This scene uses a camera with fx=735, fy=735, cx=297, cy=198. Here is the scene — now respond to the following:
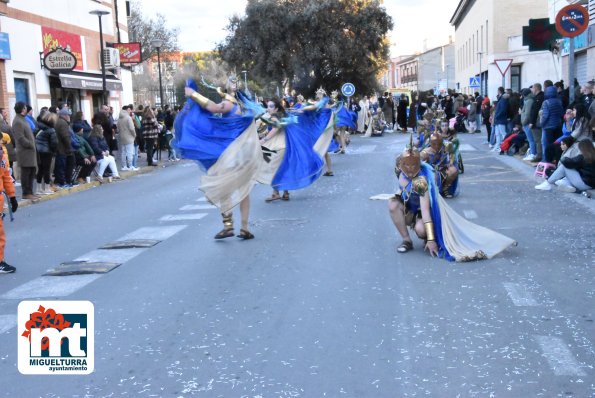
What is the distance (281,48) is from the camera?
4338cm

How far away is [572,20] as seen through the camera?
1333 centimetres

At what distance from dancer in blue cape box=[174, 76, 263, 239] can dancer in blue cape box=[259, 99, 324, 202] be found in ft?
8.00

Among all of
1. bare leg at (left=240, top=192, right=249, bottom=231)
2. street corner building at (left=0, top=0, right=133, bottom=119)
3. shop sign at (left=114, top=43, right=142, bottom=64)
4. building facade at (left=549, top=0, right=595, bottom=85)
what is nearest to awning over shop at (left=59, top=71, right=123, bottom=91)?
street corner building at (left=0, top=0, right=133, bottom=119)

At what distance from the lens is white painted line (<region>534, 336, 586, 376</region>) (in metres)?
4.32

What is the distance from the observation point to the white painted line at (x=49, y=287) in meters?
6.55

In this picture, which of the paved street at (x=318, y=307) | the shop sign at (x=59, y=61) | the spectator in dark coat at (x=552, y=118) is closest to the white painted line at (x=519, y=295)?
the paved street at (x=318, y=307)

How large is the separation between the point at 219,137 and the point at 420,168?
2.54m

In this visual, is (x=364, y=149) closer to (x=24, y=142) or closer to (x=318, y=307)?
(x=24, y=142)

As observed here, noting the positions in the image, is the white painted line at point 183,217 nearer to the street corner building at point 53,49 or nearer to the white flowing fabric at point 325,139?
the white flowing fabric at point 325,139

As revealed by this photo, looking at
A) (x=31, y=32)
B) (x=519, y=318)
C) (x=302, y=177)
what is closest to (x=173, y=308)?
(x=519, y=318)

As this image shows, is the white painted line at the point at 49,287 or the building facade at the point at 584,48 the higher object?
the building facade at the point at 584,48

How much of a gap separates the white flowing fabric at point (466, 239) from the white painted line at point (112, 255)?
3.40m

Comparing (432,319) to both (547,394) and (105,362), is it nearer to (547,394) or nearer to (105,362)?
(547,394)

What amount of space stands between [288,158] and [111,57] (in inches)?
772
